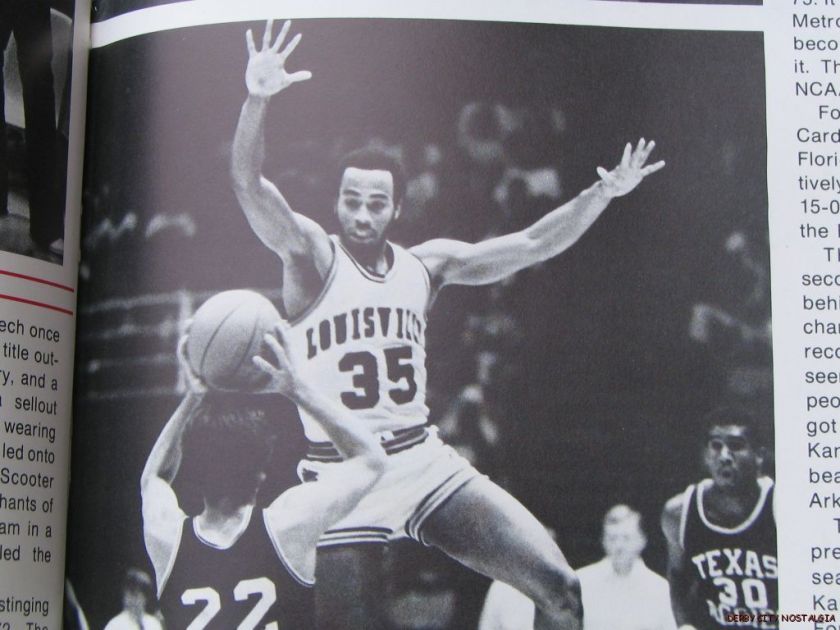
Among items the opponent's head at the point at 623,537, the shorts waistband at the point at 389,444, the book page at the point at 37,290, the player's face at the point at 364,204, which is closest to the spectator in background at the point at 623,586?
the opponent's head at the point at 623,537

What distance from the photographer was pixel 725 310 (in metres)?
0.66

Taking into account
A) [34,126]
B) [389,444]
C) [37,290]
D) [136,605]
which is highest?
[34,126]

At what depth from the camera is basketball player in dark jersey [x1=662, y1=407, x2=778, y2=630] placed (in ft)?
2.08

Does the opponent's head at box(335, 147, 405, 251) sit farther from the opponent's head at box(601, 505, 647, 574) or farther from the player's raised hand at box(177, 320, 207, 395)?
the opponent's head at box(601, 505, 647, 574)

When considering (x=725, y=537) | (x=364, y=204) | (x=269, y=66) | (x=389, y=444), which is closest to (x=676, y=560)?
(x=725, y=537)

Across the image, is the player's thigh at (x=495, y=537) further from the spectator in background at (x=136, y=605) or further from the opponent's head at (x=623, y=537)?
the spectator in background at (x=136, y=605)

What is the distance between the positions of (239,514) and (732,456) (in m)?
0.33

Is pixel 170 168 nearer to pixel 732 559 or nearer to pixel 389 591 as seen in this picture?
pixel 389 591

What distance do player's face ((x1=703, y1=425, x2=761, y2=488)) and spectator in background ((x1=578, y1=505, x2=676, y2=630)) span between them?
0.21ft

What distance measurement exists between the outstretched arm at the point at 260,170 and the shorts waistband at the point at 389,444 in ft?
0.39

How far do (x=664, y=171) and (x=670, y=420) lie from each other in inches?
6.7

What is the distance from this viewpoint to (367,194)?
0.66 meters

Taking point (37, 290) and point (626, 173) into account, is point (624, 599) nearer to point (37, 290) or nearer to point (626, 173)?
point (626, 173)

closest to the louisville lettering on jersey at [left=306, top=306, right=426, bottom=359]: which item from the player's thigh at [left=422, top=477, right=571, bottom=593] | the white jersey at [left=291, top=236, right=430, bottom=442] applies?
the white jersey at [left=291, top=236, right=430, bottom=442]
